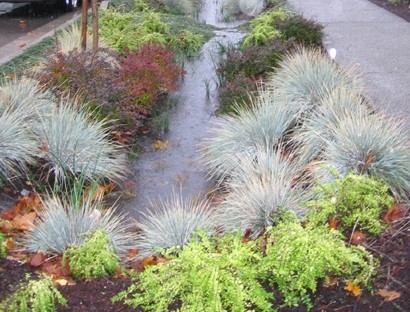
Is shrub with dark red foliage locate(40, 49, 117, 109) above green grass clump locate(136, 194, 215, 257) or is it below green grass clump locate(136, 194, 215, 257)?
above

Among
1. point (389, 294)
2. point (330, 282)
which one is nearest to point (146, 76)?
point (330, 282)

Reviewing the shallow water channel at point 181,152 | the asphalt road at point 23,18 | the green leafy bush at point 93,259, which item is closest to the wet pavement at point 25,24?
the asphalt road at point 23,18

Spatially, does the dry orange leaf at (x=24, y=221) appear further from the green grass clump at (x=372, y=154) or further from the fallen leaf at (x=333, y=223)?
the green grass clump at (x=372, y=154)

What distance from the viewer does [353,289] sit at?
152 inches

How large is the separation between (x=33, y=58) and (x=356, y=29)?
5.77 metres

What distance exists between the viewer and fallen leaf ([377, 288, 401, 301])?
374cm

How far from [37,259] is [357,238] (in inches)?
79.7

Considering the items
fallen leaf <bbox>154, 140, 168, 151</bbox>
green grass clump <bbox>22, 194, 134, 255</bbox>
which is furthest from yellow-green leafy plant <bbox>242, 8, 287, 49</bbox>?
green grass clump <bbox>22, 194, 134, 255</bbox>

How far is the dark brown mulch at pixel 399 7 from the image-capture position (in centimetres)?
1405

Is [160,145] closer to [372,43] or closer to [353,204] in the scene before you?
[353,204]

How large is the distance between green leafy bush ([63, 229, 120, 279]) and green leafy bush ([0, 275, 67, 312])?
499 millimetres

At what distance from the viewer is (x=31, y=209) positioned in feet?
18.9

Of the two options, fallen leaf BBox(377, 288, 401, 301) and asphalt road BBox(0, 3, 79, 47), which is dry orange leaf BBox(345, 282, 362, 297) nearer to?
fallen leaf BBox(377, 288, 401, 301)

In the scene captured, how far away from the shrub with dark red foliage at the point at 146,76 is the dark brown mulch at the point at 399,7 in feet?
20.9
